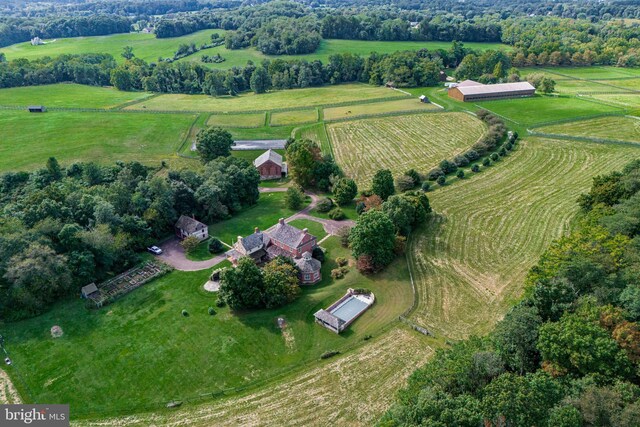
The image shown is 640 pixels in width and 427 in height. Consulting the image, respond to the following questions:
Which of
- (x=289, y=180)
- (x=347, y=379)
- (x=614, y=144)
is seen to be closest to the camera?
(x=347, y=379)

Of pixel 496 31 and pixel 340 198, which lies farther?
pixel 496 31

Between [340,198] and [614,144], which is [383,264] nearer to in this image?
[340,198]

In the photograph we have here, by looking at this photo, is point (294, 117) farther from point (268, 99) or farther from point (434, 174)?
point (434, 174)

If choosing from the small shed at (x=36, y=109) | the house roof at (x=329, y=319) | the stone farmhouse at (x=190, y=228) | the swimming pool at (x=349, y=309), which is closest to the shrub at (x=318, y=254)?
the swimming pool at (x=349, y=309)

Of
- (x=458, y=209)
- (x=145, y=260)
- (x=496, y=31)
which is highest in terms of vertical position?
(x=496, y=31)

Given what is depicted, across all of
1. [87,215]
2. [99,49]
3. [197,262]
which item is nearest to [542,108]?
[197,262]

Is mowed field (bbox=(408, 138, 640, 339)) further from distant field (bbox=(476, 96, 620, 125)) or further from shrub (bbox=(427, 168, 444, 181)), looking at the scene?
distant field (bbox=(476, 96, 620, 125))

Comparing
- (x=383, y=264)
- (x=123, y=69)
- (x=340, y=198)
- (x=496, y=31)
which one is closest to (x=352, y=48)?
(x=496, y=31)
